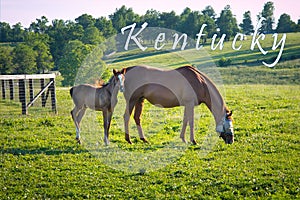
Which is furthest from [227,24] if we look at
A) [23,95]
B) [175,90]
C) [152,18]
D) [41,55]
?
[175,90]

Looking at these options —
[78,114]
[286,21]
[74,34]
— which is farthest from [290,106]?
[286,21]

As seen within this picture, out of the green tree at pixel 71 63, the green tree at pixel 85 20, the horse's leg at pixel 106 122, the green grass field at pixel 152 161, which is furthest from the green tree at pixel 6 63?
the horse's leg at pixel 106 122

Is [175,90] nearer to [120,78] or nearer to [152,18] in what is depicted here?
[120,78]

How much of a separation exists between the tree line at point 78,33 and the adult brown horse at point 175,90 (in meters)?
32.5

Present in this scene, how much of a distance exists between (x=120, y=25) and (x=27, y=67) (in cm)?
2915

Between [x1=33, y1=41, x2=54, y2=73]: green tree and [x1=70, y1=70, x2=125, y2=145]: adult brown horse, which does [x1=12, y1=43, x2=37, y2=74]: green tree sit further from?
[x1=70, y1=70, x2=125, y2=145]: adult brown horse

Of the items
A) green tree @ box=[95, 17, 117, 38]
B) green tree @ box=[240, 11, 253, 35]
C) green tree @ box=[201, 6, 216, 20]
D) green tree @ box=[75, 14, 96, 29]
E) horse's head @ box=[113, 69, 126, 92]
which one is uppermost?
green tree @ box=[201, 6, 216, 20]

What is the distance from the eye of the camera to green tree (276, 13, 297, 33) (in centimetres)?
10281

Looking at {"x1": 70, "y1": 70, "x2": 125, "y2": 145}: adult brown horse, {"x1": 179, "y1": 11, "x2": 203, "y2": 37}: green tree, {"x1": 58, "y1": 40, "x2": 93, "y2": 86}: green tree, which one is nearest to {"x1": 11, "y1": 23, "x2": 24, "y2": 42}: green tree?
{"x1": 179, "y1": 11, "x2": 203, "y2": 37}: green tree

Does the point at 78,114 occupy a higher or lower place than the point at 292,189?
higher

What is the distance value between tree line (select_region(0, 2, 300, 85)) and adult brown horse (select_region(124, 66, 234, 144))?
1280 inches

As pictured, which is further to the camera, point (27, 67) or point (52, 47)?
point (52, 47)

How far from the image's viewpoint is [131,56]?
56.4m

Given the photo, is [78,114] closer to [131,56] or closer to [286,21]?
[131,56]
